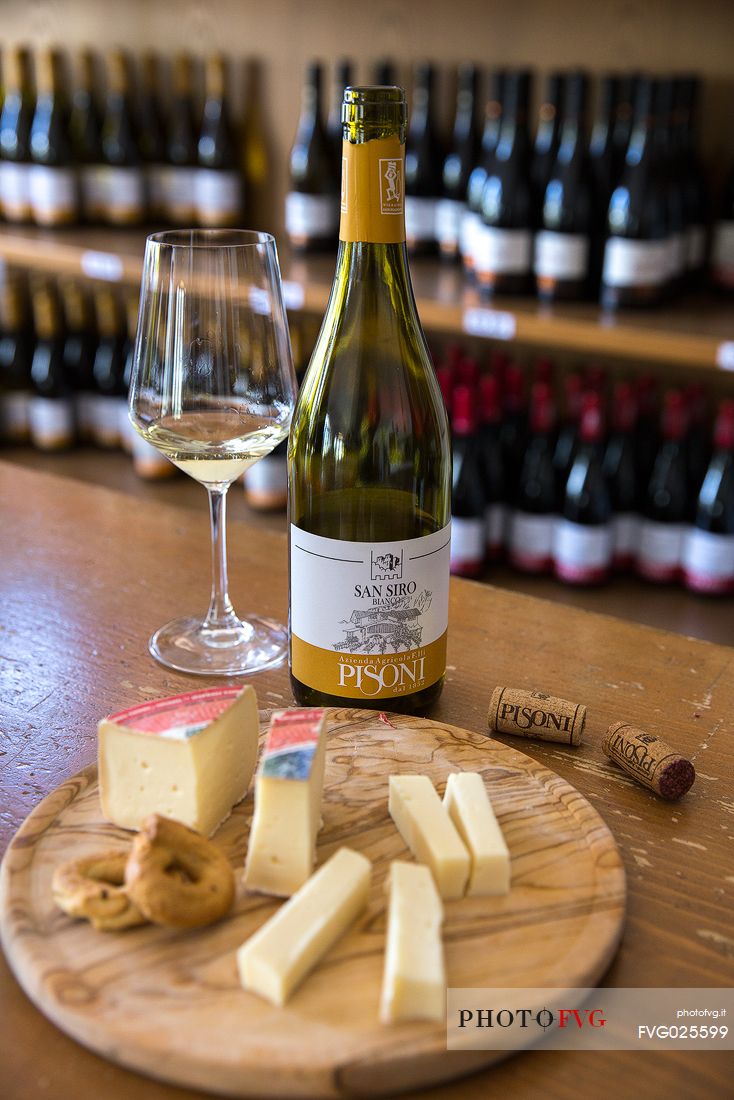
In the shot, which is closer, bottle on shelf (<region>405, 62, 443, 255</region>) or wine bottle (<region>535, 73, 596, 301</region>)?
wine bottle (<region>535, 73, 596, 301</region>)

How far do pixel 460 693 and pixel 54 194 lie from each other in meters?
1.56

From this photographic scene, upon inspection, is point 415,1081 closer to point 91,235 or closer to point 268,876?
point 268,876

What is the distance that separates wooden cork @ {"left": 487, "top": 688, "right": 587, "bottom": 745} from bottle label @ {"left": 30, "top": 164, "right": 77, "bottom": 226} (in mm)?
1602

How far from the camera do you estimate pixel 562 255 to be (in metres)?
1.42

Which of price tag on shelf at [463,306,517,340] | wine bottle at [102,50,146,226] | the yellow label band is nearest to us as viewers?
the yellow label band

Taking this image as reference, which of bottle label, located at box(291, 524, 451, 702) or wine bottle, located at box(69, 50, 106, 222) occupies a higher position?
wine bottle, located at box(69, 50, 106, 222)

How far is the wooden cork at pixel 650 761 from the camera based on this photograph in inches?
23.8

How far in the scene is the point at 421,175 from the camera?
5.78ft

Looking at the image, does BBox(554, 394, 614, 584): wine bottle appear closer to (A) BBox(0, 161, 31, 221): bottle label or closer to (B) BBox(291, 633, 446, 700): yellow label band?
(B) BBox(291, 633, 446, 700): yellow label band

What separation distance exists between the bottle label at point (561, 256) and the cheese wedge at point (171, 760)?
1.02 meters

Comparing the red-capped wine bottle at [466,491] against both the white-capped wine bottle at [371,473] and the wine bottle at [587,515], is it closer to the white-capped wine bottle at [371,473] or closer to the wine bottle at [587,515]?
the wine bottle at [587,515]

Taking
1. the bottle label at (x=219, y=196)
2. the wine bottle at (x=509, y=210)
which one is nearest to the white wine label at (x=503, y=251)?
the wine bottle at (x=509, y=210)

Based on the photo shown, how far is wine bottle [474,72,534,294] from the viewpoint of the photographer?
1.45m

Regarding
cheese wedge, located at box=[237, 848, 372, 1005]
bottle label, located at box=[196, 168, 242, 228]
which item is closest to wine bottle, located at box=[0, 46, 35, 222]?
bottle label, located at box=[196, 168, 242, 228]
